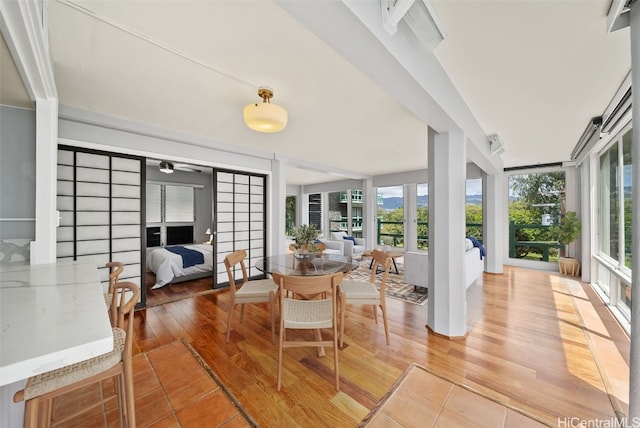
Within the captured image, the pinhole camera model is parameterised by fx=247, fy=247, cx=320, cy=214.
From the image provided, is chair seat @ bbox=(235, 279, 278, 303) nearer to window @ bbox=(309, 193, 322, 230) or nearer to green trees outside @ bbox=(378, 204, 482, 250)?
green trees outside @ bbox=(378, 204, 482, 250)

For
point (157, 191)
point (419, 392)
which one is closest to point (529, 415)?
point (419, 392)

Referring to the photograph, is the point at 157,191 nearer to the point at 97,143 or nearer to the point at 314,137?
the point at 97,143

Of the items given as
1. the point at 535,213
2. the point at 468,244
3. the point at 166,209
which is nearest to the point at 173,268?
the point at 166,209

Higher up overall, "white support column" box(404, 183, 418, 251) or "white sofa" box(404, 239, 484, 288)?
"white support column" box(404, 183, 418, 251)

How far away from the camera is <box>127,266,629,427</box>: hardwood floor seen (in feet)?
5.24

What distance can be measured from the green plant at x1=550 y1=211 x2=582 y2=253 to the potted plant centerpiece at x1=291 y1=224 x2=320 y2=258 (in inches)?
192

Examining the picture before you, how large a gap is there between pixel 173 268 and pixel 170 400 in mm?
2832

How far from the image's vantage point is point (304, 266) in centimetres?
267

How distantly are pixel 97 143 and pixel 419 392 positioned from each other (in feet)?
13.2

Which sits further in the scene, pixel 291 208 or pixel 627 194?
pixel 291 208

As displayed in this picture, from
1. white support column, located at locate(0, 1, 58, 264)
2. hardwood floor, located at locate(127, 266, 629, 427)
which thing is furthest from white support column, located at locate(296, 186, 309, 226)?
white support column, located at locate(0, 1, 58, 264)

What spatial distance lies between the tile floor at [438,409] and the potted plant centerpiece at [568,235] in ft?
15.2

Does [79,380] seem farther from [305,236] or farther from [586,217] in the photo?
[586,217]

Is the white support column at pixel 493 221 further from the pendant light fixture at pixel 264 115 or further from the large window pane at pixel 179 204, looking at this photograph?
the large window pane at pixel 179 204
